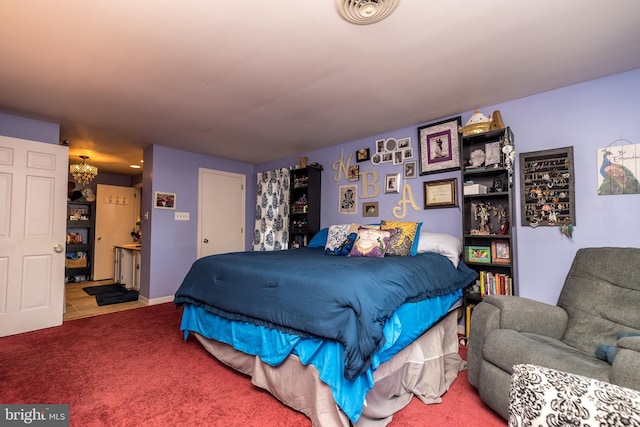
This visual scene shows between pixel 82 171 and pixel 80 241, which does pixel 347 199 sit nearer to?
pixel 82 171

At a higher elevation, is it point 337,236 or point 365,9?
point 365,9

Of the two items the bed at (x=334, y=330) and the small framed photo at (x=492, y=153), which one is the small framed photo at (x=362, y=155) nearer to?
the small framed photo at (x=492, y=153)

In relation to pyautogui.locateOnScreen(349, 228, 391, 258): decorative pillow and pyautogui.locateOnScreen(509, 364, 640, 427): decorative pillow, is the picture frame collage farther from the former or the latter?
pyautogui.locateOnScreen(509, 364, 640, 427): decorative pillow

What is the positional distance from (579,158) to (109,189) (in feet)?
25.3

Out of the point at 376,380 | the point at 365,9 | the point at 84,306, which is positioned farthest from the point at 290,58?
the point at 84,306

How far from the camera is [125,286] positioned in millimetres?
5492

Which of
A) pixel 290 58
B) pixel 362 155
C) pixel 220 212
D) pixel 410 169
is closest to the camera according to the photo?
pixel 290 58

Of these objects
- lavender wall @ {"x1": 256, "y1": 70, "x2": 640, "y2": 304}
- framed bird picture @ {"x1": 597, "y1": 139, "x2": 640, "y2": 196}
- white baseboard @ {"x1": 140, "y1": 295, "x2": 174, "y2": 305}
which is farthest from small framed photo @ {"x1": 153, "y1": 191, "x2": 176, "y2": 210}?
framed bird picture @ {"x1": 597, "y1": 139, "x2": 640, "y2": 196}

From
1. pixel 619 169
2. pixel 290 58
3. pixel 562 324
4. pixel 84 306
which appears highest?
pixel 290 58

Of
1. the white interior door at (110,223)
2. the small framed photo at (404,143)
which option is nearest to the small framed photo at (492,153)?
the small framed photo at (404,143)

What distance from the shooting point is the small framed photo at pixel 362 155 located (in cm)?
396

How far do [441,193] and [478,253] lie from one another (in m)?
0.78

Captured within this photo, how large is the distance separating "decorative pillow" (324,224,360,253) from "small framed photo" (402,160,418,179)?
36.3 inches

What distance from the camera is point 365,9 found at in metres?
1.65
